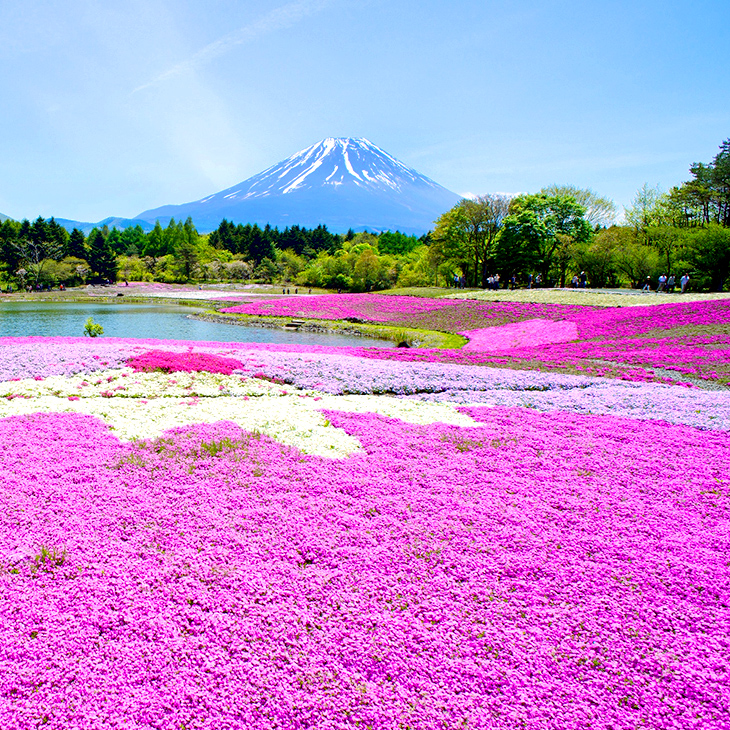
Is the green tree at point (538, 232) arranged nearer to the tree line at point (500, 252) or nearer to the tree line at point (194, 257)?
the tree line at point (500, 252)

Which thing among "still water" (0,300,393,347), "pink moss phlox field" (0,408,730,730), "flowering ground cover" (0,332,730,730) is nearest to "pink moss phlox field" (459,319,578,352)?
"still water" (0,300,393,347)

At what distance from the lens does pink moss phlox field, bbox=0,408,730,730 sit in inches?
154

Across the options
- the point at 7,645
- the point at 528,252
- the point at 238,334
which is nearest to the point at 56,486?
the point at 7,645

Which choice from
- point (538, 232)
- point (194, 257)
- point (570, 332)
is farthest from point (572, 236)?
point (194, 257)

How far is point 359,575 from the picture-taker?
535 centimetres

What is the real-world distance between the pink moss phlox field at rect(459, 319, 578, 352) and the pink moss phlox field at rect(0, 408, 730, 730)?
87.2ft

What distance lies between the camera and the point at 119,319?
50.0m

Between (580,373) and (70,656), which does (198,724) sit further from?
(580,373)

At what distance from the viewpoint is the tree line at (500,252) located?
5934cm

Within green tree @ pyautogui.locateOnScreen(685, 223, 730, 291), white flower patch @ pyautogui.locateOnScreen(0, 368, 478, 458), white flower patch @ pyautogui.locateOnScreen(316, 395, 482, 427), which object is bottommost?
white flower patch @ pyautogui.locateOnScreen(316, 395, 482, 427)

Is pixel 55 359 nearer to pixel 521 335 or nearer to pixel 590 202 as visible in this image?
pixel 521 335

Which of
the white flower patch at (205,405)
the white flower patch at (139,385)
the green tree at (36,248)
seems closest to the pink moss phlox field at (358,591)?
the white flower patch at (205,405)

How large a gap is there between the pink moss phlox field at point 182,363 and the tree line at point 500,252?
53083 mm

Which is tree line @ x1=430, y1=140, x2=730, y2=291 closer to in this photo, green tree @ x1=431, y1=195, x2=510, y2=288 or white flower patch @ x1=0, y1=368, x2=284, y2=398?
green tree @ x1=431, y1=195, x2=510, y2=288
